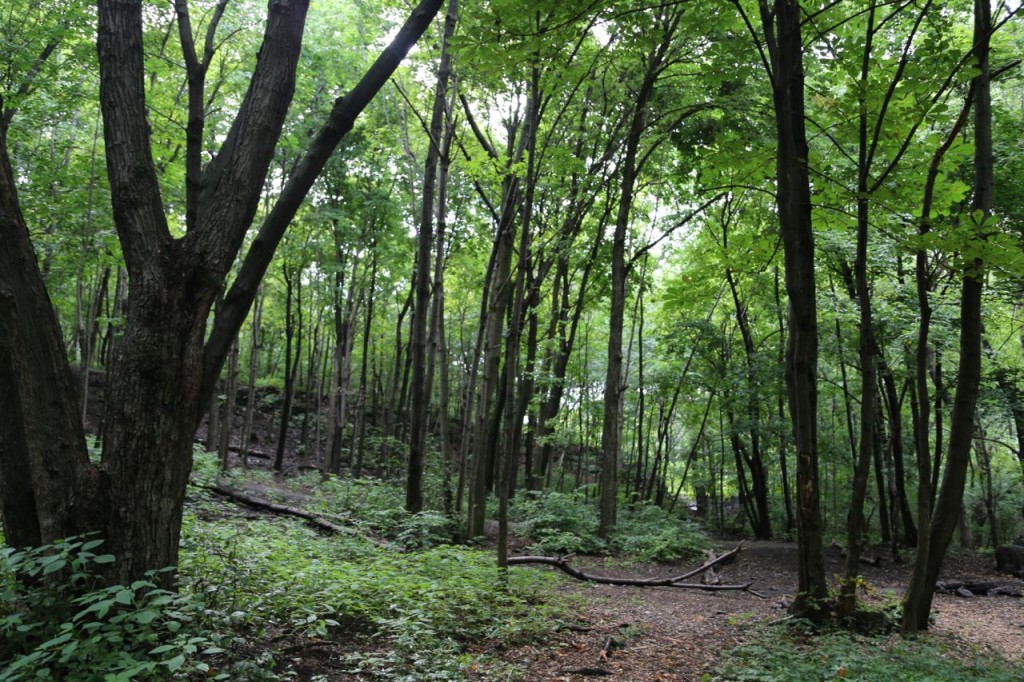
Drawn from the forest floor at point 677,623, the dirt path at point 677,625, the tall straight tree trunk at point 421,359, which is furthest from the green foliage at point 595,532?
the tall straight tree trunk at point 421,359

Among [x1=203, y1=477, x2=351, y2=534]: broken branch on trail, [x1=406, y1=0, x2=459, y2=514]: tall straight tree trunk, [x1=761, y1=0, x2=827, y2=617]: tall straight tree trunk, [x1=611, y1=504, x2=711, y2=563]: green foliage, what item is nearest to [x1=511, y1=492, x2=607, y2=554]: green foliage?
[x1=611, y1=504, x2=711, y2=563]: green foliage

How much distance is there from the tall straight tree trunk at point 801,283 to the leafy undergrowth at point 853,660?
480 mm

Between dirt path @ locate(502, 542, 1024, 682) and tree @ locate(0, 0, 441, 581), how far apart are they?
9.51 ft

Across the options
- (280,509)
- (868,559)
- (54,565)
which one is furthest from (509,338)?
(868,559)

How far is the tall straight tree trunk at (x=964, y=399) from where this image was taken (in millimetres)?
5621

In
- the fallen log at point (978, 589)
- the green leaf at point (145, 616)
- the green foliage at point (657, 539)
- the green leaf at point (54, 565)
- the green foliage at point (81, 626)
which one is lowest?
the fallen log at point (978, 589)

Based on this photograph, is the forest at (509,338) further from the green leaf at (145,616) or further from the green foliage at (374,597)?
the green leaf at (145,616)

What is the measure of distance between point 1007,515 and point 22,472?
2360cm

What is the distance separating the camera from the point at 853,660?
450 cm

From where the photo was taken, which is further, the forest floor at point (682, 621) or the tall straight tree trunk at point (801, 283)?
the tall straight tree trunk at point (801, 283)

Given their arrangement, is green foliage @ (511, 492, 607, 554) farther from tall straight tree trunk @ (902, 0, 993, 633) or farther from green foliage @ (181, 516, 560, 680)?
tall straight tree trunk @ (902, 0, 993, 633)

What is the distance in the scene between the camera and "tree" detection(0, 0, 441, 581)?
3.49m

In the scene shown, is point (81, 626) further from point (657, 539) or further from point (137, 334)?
point (657, 539)

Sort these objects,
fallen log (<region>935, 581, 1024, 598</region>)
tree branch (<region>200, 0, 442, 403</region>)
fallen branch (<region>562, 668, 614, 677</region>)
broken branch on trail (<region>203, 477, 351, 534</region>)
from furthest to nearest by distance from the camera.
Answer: fallen log (<region>935, 581, 1024, 598</region>) → broken branch on trail (<region>203, 477, 351, 534</region>) → fallen branch (<region>562, 668, 614, 677</region>) → tree branch (<region>200, 0, 442, 403</region>)
